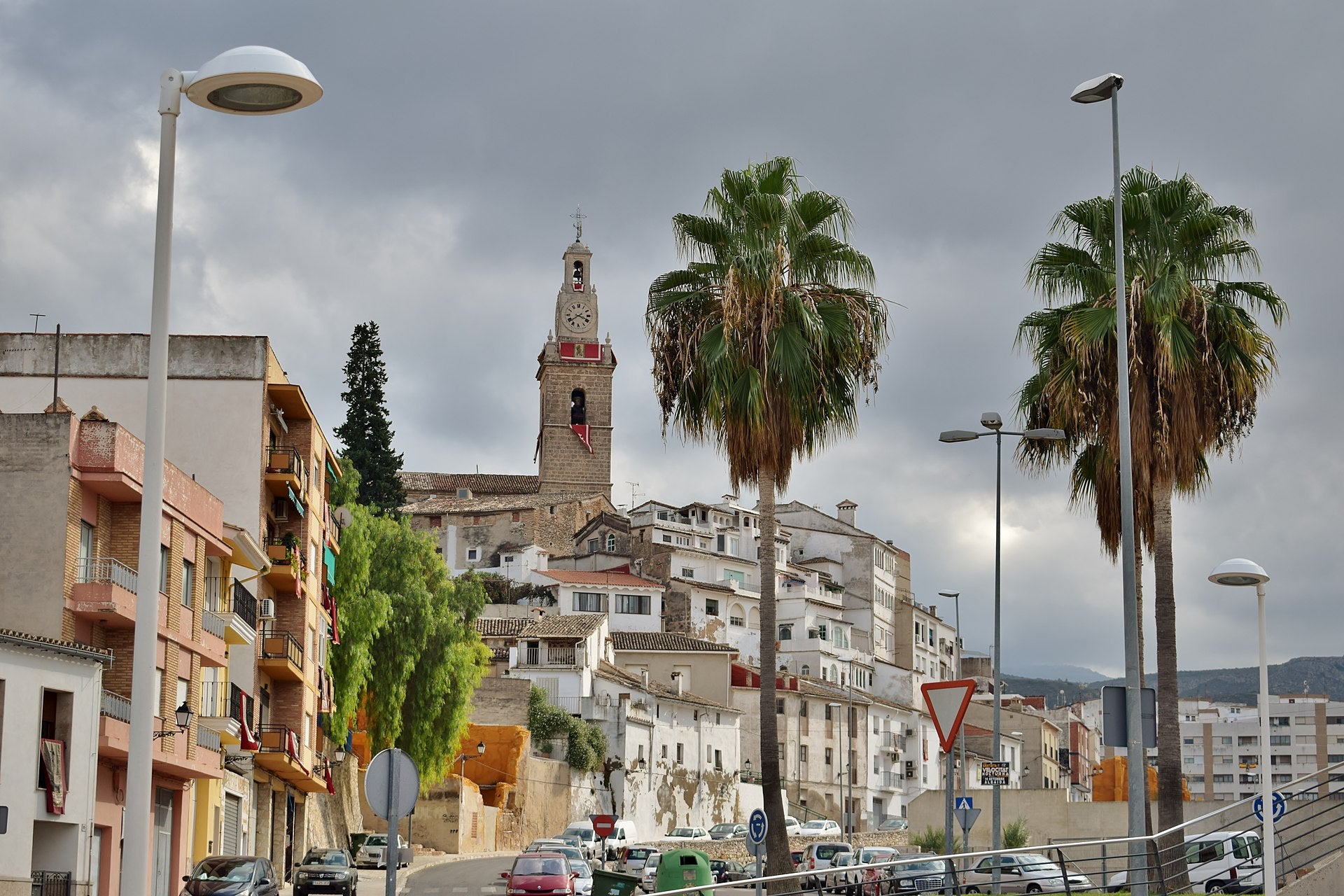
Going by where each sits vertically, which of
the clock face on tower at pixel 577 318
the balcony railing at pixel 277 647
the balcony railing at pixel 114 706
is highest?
the clock face on tower at pixel 577 318

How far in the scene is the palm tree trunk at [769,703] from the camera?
27484 millimetres

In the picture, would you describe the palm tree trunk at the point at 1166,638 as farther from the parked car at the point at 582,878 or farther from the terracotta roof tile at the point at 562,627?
the terracotta roof tile at the point at 562,627

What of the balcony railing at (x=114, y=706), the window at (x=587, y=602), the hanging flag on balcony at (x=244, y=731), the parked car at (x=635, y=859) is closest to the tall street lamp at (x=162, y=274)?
the balcony railing at (x=114, y=706)

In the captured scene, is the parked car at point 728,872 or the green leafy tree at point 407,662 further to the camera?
the green leafy tree at point 407,662

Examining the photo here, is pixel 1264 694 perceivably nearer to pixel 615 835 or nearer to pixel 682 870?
pixel 682 870

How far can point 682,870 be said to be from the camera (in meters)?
38.7

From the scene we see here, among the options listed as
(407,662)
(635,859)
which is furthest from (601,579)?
(635,859)

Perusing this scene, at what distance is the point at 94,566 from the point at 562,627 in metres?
63.7

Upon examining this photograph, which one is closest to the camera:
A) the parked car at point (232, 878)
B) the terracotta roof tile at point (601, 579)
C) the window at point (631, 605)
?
the parked car at point (232, 878)

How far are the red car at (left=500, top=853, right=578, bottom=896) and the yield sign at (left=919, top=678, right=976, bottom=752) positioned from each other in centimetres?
2347

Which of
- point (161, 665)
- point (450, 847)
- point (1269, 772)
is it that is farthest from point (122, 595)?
point (450, 847)

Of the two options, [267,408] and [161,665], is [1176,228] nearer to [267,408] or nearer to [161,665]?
[161,665]

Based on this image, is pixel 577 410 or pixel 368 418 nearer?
pixel 368 418

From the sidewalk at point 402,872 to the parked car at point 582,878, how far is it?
16.3 ft
